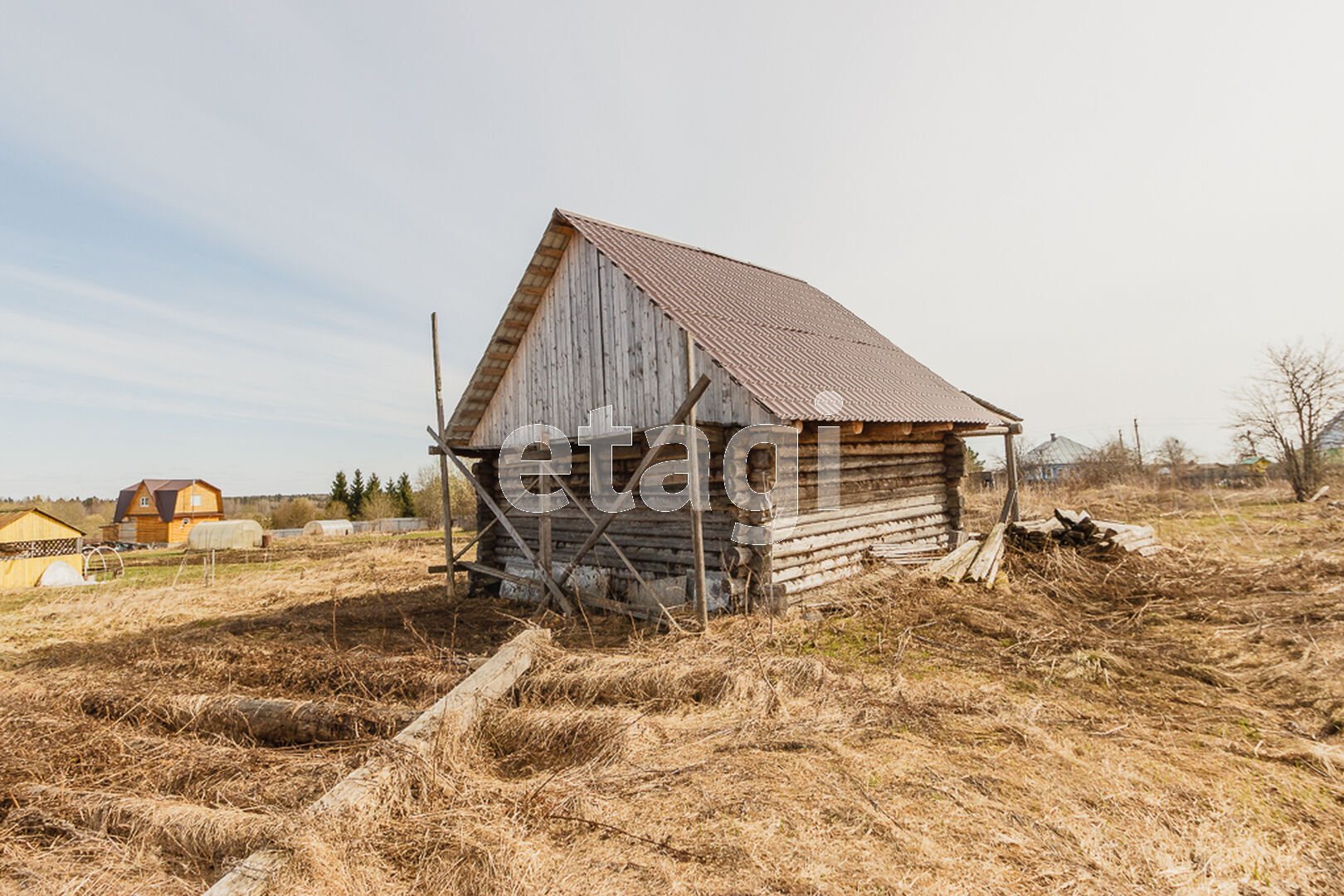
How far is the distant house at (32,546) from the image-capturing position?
19.6m

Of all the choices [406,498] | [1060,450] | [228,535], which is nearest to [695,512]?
[228,535]

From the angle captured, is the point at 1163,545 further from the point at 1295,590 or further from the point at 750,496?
the point at 750,496

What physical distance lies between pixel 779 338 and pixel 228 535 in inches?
1534

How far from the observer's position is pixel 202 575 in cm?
1995

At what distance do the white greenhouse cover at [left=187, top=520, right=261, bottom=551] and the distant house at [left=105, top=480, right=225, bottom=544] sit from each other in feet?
33.9

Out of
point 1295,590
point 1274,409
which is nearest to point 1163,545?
point 1295,590

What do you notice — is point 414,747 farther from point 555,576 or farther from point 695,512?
point 555,576

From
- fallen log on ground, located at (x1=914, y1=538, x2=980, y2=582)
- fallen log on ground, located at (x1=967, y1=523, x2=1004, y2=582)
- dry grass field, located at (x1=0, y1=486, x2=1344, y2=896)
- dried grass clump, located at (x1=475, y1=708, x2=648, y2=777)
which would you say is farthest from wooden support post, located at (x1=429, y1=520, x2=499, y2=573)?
fallen log on ground, located at (x1=967, y1=523, x2=1004, y2=582)

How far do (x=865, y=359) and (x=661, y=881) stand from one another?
11.0 meters

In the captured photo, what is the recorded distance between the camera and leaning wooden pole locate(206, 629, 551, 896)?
303 cm

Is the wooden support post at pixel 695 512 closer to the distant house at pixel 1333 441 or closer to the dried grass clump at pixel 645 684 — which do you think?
the dried grass clump at pixel 645 684

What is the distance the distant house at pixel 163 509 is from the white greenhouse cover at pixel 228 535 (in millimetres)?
10331

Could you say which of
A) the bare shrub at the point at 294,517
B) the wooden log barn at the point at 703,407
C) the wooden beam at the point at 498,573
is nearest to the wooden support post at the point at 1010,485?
the wooden log barn at the point at 703,407

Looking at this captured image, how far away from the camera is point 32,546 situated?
66.9 feet
